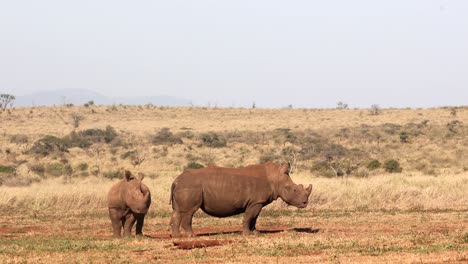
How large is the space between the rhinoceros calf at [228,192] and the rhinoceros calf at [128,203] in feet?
2.63

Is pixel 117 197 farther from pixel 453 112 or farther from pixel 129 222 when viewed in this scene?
pixel 453 112

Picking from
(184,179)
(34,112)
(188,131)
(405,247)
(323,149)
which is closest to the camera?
(405,247)

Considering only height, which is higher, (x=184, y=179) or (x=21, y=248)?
(x=184, y=179)

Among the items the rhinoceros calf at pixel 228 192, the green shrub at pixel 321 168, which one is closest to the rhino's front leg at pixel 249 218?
the rhinoceros calf at pixel 228 192

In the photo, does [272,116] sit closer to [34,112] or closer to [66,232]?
[34,112]

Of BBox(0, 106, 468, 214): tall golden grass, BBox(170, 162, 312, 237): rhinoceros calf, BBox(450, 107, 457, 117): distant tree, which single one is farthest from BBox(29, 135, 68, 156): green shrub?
BBox(450, 107, 457, 117): distant tree

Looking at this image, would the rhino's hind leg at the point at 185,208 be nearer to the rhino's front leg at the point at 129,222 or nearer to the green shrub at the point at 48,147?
the rhino's front leg at the point at 129,222

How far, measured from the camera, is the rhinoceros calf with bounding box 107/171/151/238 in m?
19.7

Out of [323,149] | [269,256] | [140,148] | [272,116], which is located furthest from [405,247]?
[272,116]

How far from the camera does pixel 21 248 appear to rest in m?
17.7

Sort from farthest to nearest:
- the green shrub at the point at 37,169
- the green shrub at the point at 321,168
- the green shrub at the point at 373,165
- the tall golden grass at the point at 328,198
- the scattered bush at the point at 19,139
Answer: the scattered bush at the point at 19,139, the green shrub at the point at 373,165, the green shrub at the point at 37,169, the green shrub at the point at 321,168, the tall golden grass at the point at 328,198

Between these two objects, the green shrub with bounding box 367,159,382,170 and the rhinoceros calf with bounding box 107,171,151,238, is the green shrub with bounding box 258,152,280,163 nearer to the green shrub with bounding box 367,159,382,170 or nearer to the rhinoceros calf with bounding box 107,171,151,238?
the green shrub with bounding box 367,159,382,170

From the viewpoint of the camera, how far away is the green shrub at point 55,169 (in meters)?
50.6

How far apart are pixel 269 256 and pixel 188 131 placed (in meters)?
65.9
